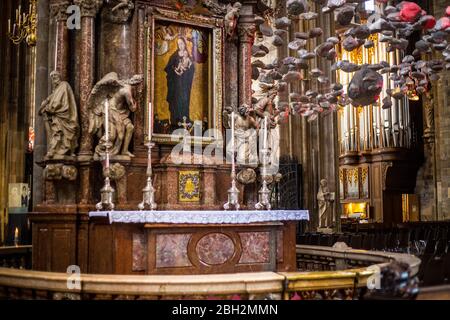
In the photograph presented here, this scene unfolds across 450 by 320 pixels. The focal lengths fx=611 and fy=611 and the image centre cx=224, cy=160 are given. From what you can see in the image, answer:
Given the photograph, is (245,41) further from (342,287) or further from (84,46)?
(342,287)

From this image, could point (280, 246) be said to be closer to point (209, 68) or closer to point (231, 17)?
point (209, 68)

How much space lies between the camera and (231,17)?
32.5 ft

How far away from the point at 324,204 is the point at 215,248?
38.8 feet

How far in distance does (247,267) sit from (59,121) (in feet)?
11.1

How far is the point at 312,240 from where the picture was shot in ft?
43.2

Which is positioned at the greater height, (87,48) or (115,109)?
(87,48)

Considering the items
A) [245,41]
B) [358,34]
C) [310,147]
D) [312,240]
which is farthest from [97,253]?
[310,147]

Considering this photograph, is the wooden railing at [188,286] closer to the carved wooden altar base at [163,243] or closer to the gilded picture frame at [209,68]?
the carved wooden altar base at [163,243]

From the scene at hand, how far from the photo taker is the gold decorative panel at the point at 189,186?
896 centimetres

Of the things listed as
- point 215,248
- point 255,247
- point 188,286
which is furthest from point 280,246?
point 188,286

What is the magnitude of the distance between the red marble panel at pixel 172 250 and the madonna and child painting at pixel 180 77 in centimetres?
251

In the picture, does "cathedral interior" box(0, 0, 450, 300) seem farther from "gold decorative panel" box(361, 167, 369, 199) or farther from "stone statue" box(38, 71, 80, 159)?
"gold decorative panel" box(361, 167, 369, 199)

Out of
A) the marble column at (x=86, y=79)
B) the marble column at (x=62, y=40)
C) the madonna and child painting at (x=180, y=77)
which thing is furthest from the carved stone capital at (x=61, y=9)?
the madonna and child painting at (x=180, y=77)

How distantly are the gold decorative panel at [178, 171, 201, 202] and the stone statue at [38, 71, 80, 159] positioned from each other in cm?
160
